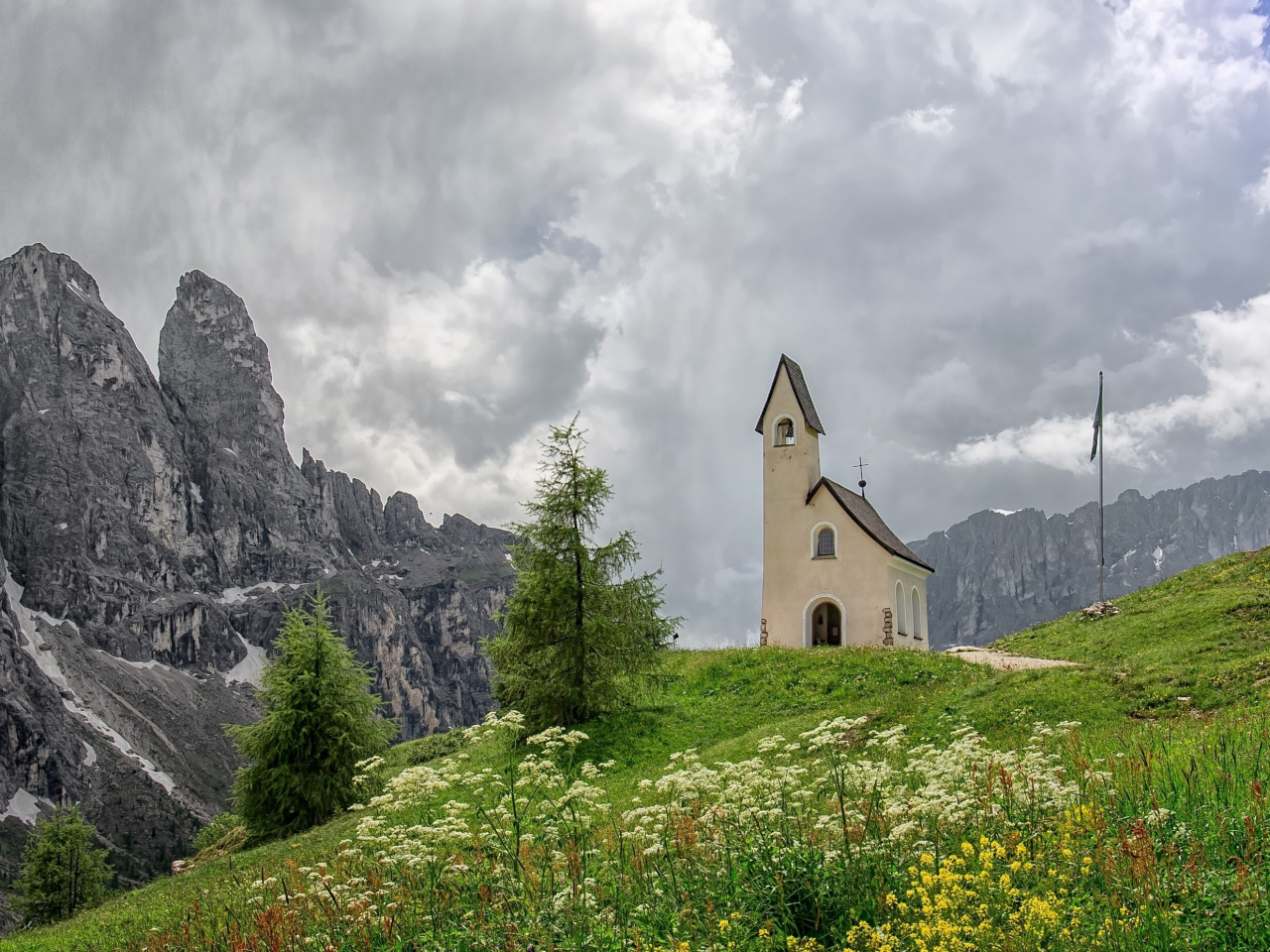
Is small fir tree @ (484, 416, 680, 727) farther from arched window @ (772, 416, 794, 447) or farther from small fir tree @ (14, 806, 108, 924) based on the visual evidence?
small fir tree @ (14, 806, 108, 924)

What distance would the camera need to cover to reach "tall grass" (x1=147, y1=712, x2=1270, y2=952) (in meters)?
5.33

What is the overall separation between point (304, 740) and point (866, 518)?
26.2 meters

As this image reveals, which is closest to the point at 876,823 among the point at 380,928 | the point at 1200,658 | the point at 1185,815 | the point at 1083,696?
the point at 1185,815

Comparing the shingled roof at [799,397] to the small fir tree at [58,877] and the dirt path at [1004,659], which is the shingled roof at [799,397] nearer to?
the dirt path at [1004,659]

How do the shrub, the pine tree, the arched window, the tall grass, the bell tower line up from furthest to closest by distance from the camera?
the shrub, the arched window, the bell tower, the pine tree, the tall grass

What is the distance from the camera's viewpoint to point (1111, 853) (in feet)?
19.2

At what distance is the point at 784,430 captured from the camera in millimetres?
41875

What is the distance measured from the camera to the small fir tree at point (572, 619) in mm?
26516

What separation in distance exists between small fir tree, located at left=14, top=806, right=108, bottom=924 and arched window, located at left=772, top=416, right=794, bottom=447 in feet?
143

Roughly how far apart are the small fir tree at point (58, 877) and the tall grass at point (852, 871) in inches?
1975

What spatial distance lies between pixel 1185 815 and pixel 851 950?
3.24 m

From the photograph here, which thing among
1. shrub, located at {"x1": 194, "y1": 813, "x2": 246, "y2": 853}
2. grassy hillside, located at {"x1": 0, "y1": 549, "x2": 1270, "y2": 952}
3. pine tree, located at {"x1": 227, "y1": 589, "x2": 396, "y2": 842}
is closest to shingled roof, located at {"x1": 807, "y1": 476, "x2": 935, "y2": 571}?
grassy hillside, located at {"x1": 0, "y1": 549, "x2": 1270, "y2": 952}

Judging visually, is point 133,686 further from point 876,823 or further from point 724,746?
point 876,823

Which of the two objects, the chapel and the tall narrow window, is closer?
the chapel
